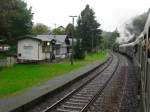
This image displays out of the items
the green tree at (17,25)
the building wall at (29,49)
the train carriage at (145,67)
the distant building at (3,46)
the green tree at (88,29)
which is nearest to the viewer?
the train carriage at (145,67)

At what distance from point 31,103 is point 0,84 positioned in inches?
259

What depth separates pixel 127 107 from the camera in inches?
605

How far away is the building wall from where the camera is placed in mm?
41250

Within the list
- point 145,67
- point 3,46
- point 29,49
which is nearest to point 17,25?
point 3,46

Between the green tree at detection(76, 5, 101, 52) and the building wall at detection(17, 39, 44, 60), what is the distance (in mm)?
39525

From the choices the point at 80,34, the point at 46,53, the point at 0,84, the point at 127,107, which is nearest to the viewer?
the point at 127,107

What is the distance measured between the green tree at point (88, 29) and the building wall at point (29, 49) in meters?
39.5

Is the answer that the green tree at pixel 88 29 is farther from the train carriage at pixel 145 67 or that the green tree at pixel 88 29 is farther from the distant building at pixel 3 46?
the train carriage at pixel 145 67

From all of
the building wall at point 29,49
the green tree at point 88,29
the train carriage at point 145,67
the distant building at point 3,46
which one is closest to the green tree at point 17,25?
the distant building at point 3,46

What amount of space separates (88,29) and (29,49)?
43.8m

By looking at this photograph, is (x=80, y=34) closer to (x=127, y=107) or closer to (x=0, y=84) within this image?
(x=0, y=84)

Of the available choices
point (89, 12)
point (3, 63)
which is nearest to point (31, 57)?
point (3, 63)

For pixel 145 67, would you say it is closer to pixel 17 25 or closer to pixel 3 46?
pixel 17 25

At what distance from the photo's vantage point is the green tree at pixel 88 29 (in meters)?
83.7
